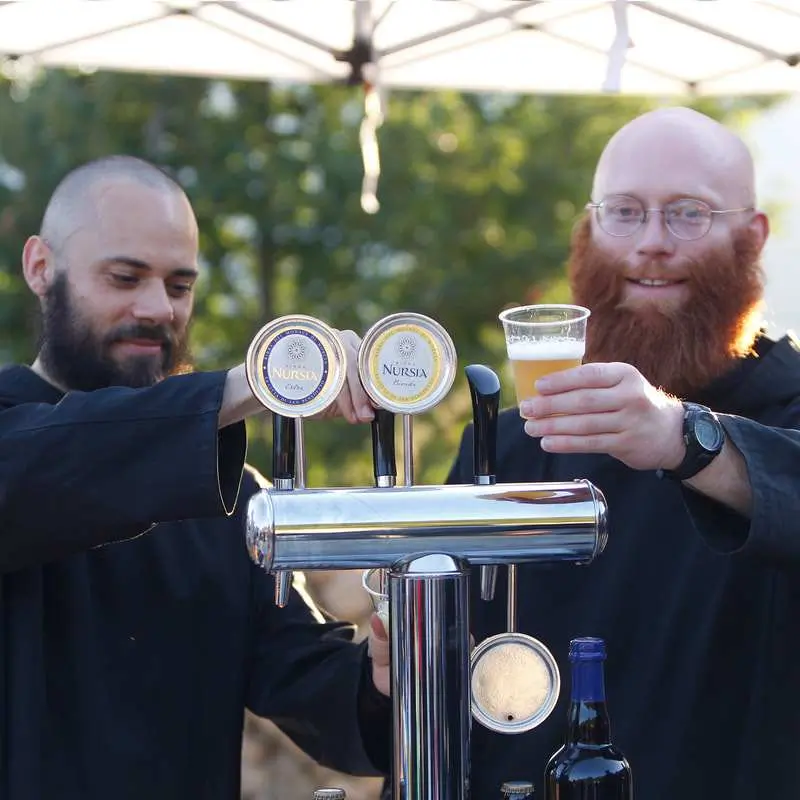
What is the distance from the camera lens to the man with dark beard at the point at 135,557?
6.27 ft

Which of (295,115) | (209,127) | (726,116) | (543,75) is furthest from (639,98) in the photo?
(543,75)

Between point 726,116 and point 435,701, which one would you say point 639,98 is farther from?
point 435,701

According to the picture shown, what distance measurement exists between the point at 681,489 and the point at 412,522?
0.53 metres

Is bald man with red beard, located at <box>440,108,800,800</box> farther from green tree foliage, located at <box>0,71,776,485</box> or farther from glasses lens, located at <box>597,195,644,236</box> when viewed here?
green tree foliage, located at <box>0,71,776,485</box>

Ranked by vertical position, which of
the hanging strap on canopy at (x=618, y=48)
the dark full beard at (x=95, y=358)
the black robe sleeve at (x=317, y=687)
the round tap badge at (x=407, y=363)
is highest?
the hanging strap on canopy at (x=618, y=48)

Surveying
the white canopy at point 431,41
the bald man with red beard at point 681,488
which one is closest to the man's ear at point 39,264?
the white canopy at point 431,41

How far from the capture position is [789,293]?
17859 mm

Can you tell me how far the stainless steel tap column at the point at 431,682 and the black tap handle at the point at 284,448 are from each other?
0.20 metres

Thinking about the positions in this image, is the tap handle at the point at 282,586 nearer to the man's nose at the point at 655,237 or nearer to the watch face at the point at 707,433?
the watch face at the point at 707,433

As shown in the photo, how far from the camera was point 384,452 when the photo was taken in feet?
5.39

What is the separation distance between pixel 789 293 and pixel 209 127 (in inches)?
440

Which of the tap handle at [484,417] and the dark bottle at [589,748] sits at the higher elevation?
the tap handle at [484,417]

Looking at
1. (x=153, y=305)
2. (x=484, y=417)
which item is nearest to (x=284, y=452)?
(x=484, y=417)

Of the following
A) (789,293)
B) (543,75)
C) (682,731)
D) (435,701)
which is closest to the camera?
(435,701)
